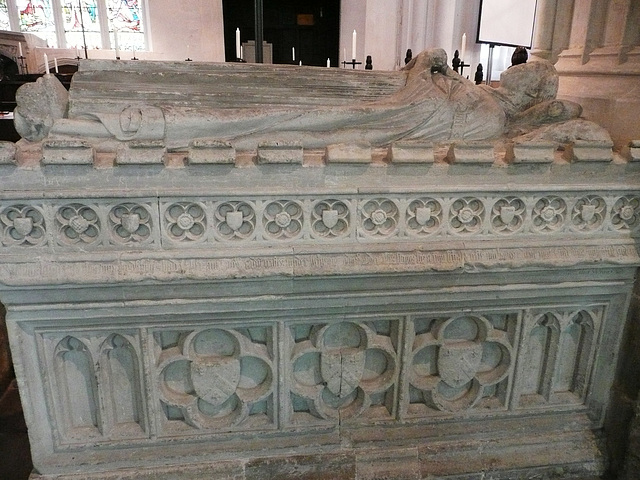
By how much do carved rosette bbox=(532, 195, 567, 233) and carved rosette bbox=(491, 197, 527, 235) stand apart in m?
0.05

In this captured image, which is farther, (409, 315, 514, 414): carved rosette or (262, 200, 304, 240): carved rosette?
(409, 315, 514, 414): carved rosette

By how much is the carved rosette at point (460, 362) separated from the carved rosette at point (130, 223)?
98 centimetres

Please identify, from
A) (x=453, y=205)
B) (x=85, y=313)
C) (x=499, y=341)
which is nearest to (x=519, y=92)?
(x=453, y=205)

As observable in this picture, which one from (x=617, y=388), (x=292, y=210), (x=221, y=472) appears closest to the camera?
(x=292, y=210)

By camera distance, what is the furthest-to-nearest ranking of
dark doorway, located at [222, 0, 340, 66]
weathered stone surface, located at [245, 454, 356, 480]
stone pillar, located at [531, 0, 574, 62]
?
1. dark doorway, located at [222, 0, 340, 66]
2. stone pillar, located at [531, 0, 574, 62]
3. weathered stone surface, located at [245, 454, 356, 480]

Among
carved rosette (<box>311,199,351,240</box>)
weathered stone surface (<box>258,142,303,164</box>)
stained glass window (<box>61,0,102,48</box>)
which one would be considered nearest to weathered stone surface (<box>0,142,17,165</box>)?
weathered stone surface (<box>258,142,303,164</box>)

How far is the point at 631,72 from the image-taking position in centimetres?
191

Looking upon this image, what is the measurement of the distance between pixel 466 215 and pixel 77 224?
1.18m

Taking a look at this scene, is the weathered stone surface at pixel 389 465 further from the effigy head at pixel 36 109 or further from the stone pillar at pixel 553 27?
the stone pillar at pixel 553 27

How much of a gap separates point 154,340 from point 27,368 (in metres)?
0.39

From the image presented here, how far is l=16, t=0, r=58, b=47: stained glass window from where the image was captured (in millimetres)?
9062

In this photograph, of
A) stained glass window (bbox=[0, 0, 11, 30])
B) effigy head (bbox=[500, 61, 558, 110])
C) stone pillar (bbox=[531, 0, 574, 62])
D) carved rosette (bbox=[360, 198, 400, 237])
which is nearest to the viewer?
carved rosette (bbox=[360, 198, 400, 237])

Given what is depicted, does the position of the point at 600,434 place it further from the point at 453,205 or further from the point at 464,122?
the point at 464,122

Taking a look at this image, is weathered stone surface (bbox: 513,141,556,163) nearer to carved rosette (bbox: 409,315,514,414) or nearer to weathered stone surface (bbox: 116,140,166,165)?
carved rosette (bbox: 409,315,514,414)
